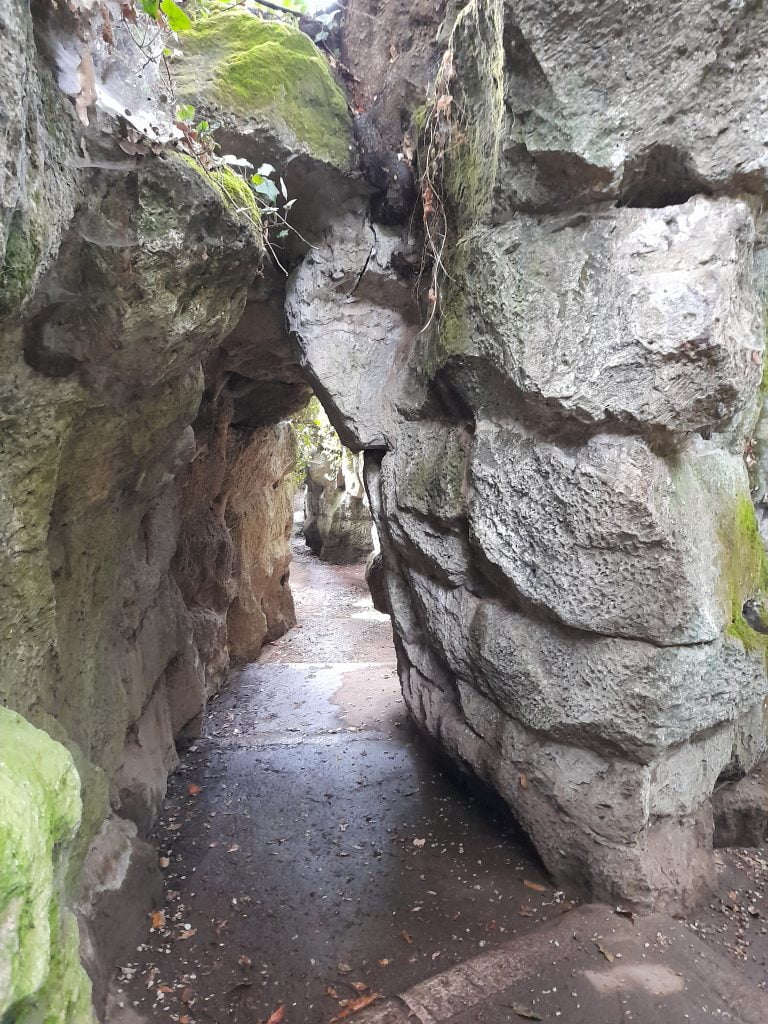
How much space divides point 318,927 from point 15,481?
3.11m

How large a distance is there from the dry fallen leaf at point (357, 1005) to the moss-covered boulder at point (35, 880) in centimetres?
168

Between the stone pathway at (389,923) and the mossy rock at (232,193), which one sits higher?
the mossy rock at (232,193)

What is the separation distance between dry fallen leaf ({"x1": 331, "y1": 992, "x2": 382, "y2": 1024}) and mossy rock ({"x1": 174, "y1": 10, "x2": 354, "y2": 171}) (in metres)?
5.02

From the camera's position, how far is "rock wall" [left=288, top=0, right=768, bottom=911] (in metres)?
3.00

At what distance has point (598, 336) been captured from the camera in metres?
3.21

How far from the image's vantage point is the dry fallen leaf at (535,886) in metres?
3.81

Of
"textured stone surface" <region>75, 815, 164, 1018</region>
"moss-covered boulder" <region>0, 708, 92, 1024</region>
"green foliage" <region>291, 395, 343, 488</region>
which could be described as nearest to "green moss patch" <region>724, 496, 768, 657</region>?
"moss-covered boulder" <region>0, 708, 92, 1024</region>

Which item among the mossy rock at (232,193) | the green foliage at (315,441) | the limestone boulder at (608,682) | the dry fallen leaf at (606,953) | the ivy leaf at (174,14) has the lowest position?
the dry fallen leaf at (606,953)

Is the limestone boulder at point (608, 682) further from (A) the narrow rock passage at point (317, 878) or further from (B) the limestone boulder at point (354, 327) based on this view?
(B) the limestone boulder at point (354, 327)

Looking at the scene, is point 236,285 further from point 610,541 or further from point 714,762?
point 714,762

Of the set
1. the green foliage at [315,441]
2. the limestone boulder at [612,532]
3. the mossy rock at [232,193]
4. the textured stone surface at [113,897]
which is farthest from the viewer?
the green foliage at [315,441]

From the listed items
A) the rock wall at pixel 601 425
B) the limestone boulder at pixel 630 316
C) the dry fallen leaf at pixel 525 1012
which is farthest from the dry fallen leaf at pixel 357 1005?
the limestone boulder at pixel 630 316

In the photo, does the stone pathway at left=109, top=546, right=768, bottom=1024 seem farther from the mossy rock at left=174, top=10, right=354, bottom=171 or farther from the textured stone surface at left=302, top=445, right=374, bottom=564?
the textured stone surface at left=302, top=445, right=374, bottom=564

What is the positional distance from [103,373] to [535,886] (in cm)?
385
